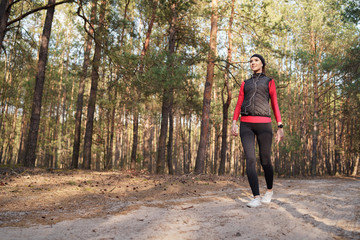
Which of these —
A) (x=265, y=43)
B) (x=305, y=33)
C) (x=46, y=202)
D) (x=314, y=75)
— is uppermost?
(x=305, y=33)

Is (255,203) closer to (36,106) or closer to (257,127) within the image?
(257,127)

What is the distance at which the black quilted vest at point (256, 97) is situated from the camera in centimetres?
391

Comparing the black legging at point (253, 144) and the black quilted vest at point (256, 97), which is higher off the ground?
the black quilted vest at point (256, 97)

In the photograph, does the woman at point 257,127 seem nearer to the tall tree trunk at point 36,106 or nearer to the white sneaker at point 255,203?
the white sneaker at point 255,203

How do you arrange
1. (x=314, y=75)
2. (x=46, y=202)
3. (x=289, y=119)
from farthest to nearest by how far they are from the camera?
1. (x=289, y=119)
2. (x=314, y=75)
3. (x=46, y=202)

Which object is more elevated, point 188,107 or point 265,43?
point 265,43

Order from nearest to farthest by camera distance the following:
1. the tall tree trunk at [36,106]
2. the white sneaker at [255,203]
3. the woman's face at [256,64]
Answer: the white sneaker at [255,203], the woman's face at [256,64], the tall tree trunk at [36,106]

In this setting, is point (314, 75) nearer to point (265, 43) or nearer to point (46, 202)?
point (265, 43)

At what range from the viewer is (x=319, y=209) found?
3627 mm

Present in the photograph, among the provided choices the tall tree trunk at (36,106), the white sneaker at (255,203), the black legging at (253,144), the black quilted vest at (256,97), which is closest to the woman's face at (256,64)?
the black quilted vest at (256,97)

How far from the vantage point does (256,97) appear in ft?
13.0

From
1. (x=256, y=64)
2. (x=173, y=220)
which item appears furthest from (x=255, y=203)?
(x=256, y=64)

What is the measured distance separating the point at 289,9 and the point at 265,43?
14567mm

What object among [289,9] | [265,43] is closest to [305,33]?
[289,9]
